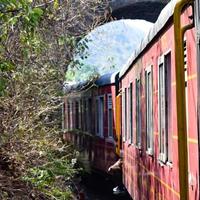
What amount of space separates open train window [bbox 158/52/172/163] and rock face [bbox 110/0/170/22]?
18894 mm

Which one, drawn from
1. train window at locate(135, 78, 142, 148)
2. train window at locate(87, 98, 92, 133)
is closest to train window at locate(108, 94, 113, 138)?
train window at locate(87, 98, 92, 133)

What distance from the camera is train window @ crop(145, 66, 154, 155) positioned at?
6820mm

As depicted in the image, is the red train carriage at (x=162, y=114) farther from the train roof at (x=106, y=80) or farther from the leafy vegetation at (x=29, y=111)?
the train roof at (x=106, y=80)

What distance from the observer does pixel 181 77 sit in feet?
10.5

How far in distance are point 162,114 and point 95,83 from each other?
36.5 feet

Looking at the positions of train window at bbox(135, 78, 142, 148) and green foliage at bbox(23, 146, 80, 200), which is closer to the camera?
green foliage at bbox(23, 146, 80, 200)

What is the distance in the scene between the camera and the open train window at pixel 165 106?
5418 mm

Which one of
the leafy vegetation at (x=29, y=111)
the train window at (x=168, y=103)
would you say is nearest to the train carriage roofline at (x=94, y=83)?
the leafy vegetation at (x=29, y=111)

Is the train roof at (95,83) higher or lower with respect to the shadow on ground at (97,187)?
higher

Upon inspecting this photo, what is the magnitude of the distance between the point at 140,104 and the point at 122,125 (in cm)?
438

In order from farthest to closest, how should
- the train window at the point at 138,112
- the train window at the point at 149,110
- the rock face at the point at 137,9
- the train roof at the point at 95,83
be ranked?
the rock face at the point at 137,9 → the train roof at the point at 95,83 → the train window at the point at 138,112 → the train window at the point at 149,110

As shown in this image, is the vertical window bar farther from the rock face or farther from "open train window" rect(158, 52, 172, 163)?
the rock face

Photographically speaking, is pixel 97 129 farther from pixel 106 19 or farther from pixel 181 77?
pixel 181 77

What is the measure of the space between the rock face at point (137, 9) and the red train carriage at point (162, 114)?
52.1ft
